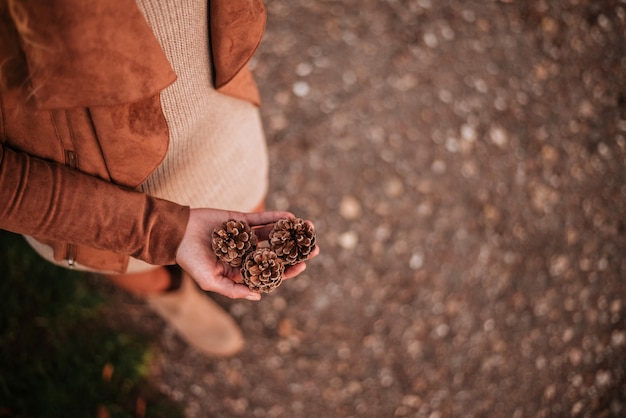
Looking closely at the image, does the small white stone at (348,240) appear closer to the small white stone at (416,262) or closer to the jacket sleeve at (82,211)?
the small white stone at (416,262)

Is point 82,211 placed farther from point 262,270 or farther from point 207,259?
point 262,270

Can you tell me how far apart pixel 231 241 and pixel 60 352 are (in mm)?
1872

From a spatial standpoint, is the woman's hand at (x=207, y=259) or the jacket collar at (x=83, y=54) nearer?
A: the jacket collar at (x=83, y=54)

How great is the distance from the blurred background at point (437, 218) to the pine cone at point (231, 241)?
4.58ft

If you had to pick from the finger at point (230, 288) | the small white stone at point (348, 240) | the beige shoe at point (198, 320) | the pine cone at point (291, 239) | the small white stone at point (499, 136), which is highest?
the pine cone at point (291, 239)

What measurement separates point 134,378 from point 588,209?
2.79 meters

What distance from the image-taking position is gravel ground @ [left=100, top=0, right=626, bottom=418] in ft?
8.57

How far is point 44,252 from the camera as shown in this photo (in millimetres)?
1544

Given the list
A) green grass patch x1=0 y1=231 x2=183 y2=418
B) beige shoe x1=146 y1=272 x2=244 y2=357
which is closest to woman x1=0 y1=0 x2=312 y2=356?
beige shoe x1=146 y1=272 x2=244 y2=357

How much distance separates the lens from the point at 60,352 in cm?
258

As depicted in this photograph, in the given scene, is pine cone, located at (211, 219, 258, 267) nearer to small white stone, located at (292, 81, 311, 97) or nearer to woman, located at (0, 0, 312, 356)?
woman, located at (0, 0, 312, 356)

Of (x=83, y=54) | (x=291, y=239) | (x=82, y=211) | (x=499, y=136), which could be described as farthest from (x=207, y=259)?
(x=499, y=136)

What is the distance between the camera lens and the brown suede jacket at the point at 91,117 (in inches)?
37.6

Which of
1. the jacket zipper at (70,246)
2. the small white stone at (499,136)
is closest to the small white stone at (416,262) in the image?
the small white stone at (499,136)
